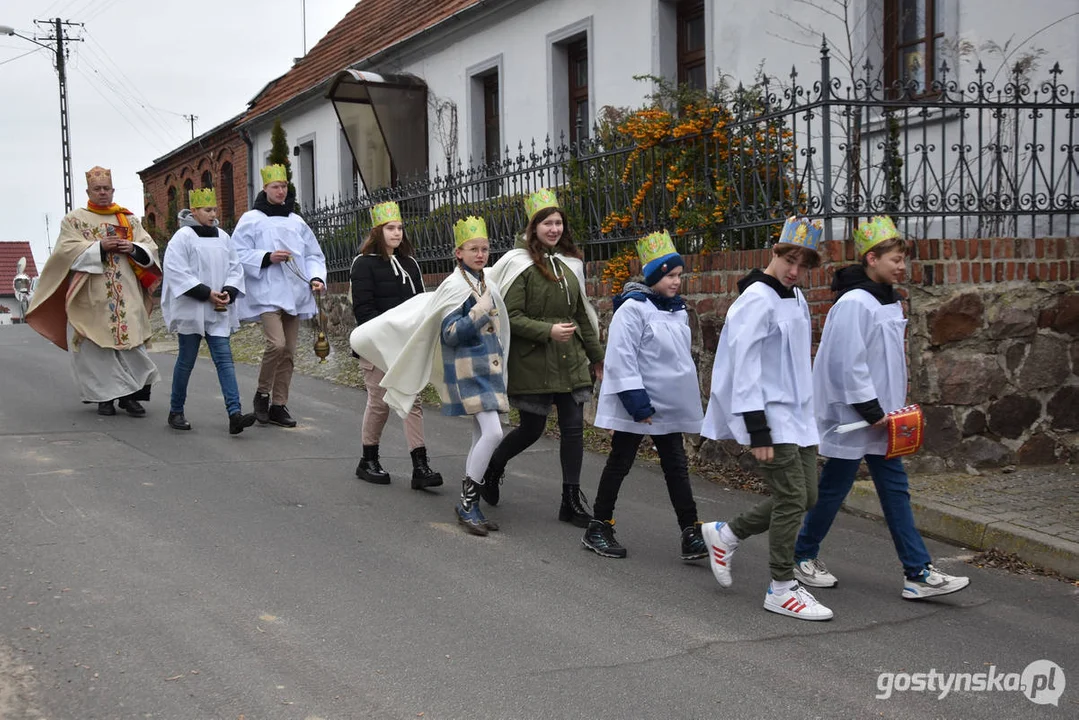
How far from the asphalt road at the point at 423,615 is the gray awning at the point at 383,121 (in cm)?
1225

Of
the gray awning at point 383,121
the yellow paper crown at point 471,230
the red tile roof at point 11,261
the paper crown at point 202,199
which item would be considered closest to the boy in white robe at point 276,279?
the paper crown at point 202,199

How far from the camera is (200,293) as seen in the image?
9.00 meters

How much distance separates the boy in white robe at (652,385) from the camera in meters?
5.59

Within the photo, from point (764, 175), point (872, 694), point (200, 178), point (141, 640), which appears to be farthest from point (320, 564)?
point (200, 178)

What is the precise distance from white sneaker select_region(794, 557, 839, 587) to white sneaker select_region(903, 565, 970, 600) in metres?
0.37

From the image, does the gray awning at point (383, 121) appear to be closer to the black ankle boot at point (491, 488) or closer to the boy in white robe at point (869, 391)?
the black ankle boot at point (491, 488)

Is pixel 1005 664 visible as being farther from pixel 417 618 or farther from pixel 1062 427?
pixel 1062 427

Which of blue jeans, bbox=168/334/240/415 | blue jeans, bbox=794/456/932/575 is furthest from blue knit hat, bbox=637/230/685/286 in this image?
blue jeans, bbox=168/334/240/415

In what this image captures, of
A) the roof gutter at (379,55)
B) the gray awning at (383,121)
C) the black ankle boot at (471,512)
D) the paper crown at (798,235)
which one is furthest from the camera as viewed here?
the gray awning at (383,121)

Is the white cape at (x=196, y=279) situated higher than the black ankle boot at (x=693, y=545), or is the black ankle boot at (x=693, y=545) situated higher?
the white cape at (x=196, y=279)

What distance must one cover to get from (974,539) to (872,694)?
260 cm

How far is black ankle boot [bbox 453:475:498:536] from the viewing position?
6129mm

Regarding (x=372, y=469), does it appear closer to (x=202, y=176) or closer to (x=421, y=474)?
(x=421, y=474)

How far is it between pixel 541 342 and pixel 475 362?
0.39 meters
